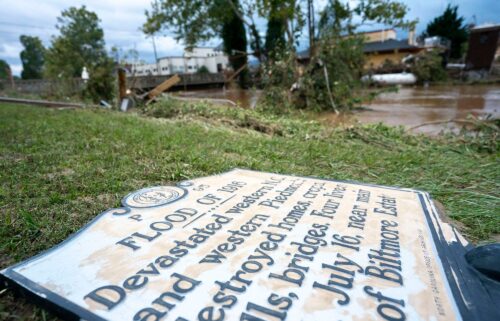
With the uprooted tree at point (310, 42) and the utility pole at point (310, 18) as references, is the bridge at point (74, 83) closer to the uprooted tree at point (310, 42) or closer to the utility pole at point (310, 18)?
the uprooted tree at point (310, 42)

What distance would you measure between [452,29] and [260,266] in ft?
122

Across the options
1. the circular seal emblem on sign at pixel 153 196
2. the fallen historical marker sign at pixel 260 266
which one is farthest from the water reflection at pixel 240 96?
the fallen historical marker sign at pixel 260 266

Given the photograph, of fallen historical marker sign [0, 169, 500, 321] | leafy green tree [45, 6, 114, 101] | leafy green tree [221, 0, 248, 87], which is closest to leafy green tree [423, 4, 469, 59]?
leafy green tree [221, 0, 248, 87]

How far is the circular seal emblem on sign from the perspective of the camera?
1.71 m

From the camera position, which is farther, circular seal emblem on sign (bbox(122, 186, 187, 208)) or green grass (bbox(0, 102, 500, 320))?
circular seal emblem on sign (bbox(122, 186, 187, 208))

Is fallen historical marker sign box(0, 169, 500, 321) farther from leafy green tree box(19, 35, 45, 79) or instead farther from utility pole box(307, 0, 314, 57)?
leafy green tree box(19, 35, 45, 79)

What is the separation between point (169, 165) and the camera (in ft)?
8.46

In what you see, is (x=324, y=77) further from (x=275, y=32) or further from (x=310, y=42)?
(x=275, y=32)

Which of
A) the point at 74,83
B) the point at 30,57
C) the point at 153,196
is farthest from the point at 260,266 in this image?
the point at 30,57

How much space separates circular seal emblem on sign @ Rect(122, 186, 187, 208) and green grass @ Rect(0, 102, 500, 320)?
0.15 m

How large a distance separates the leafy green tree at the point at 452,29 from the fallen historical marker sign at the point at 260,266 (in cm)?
3370

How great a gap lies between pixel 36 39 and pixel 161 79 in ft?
54.4

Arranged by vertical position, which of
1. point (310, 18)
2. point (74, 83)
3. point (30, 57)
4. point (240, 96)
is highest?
point (30, 57)

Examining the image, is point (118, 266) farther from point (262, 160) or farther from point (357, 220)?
point (262, 160)
